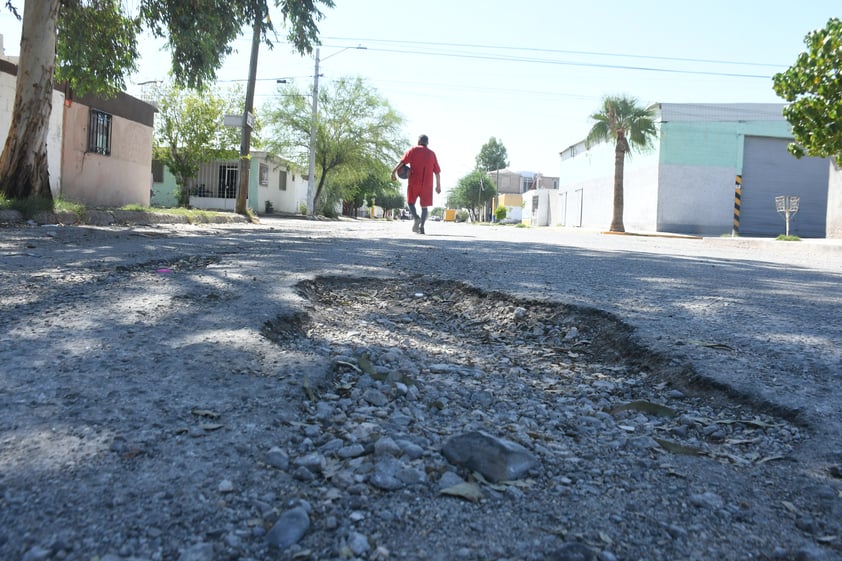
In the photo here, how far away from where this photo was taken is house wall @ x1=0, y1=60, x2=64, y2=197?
10977 mm

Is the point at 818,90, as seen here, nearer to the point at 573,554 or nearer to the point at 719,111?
the point at 573,554

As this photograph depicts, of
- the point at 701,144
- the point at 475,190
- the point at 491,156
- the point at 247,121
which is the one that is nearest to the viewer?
the point at 247,121

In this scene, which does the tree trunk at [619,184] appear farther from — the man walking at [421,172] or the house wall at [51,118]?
the house wall at [51,118]

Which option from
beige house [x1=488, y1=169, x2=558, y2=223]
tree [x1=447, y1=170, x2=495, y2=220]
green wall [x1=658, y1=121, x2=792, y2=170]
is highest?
beige house [x1=488, y1=169, x2=558, y2=223]

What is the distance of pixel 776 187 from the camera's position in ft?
85.1

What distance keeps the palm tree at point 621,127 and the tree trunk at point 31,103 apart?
20976 millimetres

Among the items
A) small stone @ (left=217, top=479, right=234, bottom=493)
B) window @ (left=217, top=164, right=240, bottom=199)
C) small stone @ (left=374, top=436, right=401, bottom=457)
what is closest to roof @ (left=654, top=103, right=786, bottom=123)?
window @ (left=217, top=164, right=240, bottom=199)

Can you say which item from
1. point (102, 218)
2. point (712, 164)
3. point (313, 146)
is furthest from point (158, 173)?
point (712, 164)

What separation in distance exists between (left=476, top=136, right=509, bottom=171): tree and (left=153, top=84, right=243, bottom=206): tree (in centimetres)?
6696

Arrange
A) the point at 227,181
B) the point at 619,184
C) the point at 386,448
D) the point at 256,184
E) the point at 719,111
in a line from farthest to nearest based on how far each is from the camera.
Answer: the point at 256,184
the point at 227,181
the point at 719,111
the point at 619,184
the point at 386,448

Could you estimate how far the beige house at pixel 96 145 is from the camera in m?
12.2

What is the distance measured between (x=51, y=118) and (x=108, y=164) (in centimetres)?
228

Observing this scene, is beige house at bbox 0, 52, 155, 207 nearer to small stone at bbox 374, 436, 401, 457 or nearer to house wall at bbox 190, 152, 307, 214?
house wall at bbox 190, 152, 307, 214

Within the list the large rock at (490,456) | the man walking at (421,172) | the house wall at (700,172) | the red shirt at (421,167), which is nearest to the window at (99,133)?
the man walking at (421,172)
